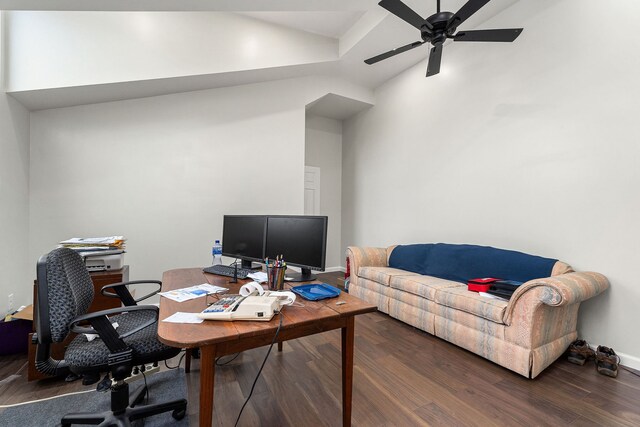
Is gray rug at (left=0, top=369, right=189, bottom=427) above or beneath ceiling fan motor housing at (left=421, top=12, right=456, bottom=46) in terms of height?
beneath

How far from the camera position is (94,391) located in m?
1.73

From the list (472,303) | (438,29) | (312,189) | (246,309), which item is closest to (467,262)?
(472,303)

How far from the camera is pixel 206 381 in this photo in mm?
973

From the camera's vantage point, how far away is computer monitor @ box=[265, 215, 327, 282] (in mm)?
1729

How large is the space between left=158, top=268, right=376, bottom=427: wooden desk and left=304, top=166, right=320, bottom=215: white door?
3.66 m

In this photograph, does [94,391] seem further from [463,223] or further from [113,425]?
[463,223]

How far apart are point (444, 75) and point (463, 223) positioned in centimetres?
195

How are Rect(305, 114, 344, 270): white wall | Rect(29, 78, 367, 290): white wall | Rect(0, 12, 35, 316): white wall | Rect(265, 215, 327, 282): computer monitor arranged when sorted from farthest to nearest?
Rect(305, 114, 344, 270): white wall, Rect(29, 78, 367, 290): white wall, Rect(0, 12, 35, 316): white wall, Rect(265, 215, 327, 282): computer monitor

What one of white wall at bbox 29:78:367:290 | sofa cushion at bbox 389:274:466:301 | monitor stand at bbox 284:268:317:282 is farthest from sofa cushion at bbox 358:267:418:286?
monitor stand at bbox 284:268:317:282

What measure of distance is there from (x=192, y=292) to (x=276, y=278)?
19.0 inches

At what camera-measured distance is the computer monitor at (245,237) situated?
2.07 m

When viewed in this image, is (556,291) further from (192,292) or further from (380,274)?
(192,292)

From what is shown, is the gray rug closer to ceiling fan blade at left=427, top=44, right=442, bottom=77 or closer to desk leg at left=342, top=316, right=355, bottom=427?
desk leg at left=342, top=316, right=355, bottom=427

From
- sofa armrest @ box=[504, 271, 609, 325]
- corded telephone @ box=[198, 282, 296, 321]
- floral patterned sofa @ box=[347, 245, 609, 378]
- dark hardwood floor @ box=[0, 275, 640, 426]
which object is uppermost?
corded telephone @ box=[198, 282, 296, 321]
